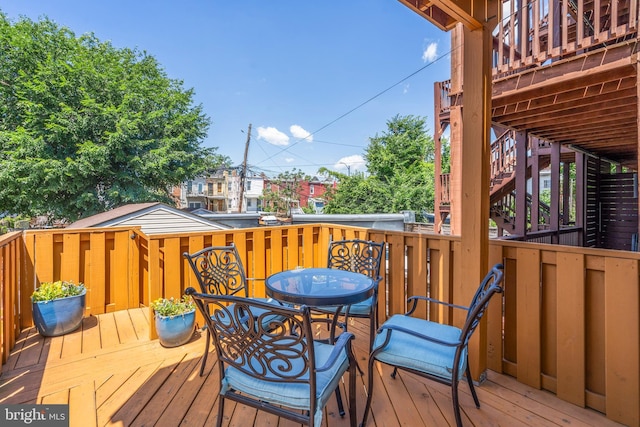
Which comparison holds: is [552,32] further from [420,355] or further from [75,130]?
[75,130]

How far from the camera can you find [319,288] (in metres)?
1.88

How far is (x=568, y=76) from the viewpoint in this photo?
3191mm

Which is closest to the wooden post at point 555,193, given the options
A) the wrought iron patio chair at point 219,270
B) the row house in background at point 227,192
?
the wrought iron patio chair at point 219,270

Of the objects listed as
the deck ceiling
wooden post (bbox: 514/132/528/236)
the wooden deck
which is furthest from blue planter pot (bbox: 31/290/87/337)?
wooden post (bbox: 514/132/528/236)

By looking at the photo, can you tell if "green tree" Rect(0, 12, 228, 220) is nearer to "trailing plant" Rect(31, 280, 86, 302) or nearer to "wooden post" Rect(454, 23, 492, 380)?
"trailing plant" Rect(31, 280, 86, 302)

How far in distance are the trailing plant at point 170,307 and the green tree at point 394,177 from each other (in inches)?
588

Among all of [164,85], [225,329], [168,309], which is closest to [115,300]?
[168,309]

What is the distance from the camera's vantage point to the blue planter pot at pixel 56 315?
2.54 metres

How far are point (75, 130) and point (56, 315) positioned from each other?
9.90m

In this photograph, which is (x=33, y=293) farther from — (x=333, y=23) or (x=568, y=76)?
(x=333, y=23)

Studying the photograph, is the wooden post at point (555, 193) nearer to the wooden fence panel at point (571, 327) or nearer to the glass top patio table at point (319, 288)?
the wooden fence panel at point (571, 327)

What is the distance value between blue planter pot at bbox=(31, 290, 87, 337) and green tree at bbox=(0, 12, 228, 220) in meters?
9.06

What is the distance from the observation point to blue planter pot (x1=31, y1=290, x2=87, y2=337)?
99.9 inches

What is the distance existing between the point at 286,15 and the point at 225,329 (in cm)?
1033
